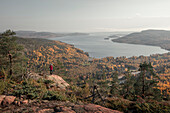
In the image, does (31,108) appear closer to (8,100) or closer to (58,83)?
(8,100)

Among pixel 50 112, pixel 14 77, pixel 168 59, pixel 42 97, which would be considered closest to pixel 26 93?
pixel 42 97

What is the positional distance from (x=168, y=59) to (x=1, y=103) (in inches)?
9512

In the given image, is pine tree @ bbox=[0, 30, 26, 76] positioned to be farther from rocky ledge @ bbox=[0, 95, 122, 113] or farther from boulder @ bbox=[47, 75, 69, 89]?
rocky ledge @ bbox=[0, 95, 122, 113]

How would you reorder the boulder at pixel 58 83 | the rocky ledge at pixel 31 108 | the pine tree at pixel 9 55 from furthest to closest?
the boulder at pixel 58 83
the pine tree at pixel 9 55
the rocky ledge at pixel 31 108

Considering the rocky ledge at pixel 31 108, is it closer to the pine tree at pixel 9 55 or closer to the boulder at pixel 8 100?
the boulder at pixel 8 100

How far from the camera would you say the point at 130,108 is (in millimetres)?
9039

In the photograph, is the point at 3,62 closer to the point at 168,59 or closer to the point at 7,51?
the point at 7,51

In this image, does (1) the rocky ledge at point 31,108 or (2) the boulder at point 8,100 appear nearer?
(1) the rocky ledge at point 31,108

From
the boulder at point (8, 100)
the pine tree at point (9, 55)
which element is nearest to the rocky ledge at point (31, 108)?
the boulder at point (8, 100)

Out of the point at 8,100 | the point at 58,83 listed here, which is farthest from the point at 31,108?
the point at 58,83

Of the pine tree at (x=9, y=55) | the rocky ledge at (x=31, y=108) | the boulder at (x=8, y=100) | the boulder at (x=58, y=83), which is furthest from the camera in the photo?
the boulder at (x=58, y=83)

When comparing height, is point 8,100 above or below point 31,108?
above

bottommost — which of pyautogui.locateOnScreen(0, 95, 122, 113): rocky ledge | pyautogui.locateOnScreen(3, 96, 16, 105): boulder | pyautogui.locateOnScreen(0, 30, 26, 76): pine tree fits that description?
pyautogui.locateOnScreen(0, 95, 122, 113): rocky ledge

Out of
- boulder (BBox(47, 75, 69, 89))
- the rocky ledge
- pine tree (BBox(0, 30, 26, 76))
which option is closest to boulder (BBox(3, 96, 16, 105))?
the rocky ledge
